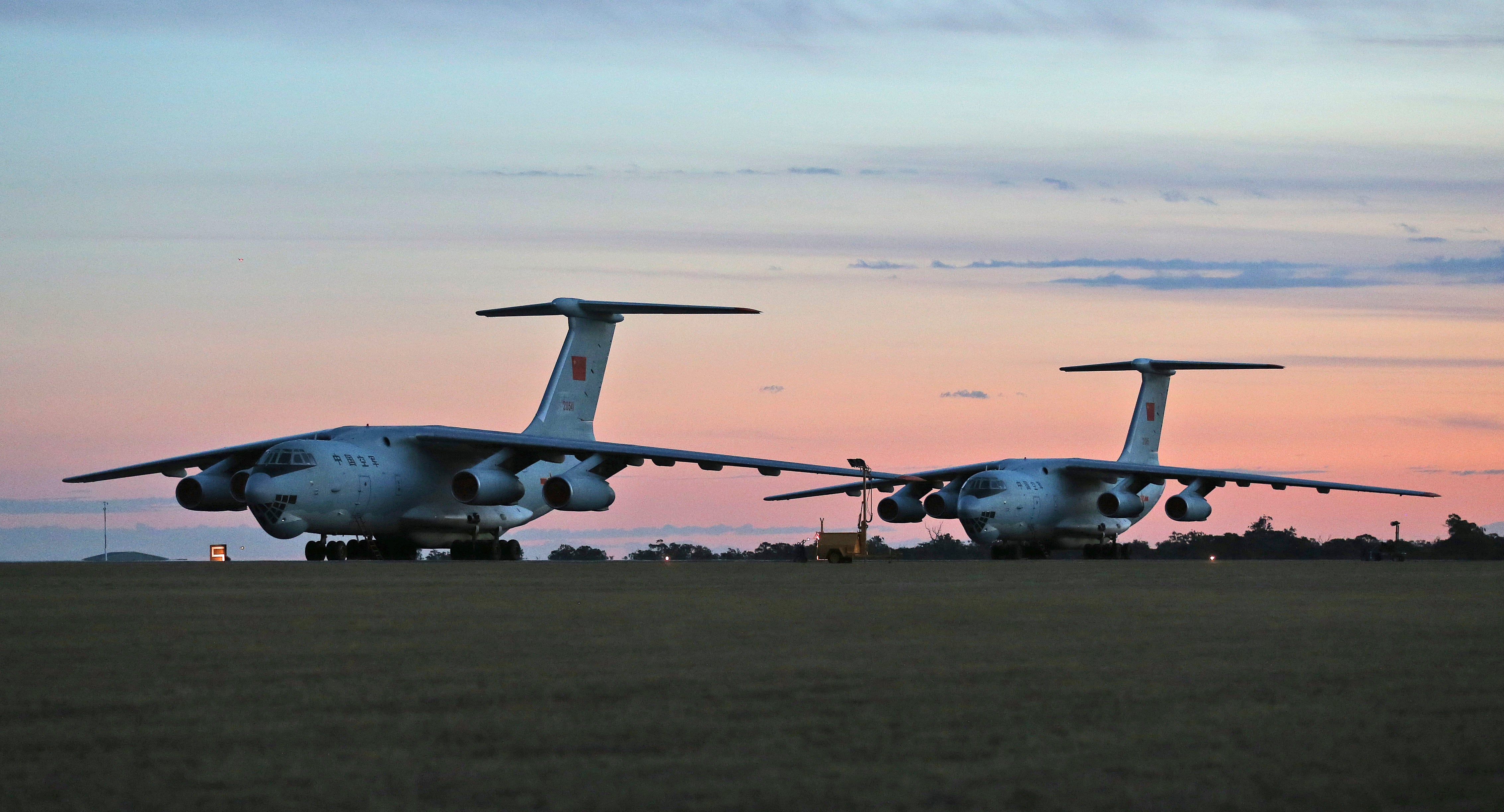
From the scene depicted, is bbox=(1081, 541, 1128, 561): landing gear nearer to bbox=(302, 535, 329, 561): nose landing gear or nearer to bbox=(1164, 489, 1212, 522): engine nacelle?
bbox=(1164, 489, 1212, 522): engine nacelle

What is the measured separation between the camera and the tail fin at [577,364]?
131 feet

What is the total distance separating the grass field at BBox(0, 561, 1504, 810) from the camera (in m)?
5.21

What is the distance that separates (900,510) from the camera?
45625mm

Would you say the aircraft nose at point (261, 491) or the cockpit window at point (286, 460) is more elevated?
the cockpit window at point (286, 460)

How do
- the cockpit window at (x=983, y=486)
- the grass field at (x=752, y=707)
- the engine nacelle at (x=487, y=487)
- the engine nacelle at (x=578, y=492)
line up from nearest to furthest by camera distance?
the grass field at (x=752, y=707), the engine nacelle at (x=487, y=487), the engine nacelle at (x=578, y=492), the cockpit window at (x=983, y=486)

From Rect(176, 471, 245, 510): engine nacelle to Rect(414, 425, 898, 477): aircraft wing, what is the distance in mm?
4069

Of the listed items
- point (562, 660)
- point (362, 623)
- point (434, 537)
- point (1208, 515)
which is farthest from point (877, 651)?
point (1208, 515)

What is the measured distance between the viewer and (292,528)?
32.3m

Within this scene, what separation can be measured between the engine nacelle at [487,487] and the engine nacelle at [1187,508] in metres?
19.6

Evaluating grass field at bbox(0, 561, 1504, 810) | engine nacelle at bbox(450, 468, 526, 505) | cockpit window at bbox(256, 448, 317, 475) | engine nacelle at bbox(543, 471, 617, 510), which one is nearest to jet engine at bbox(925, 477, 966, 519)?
engine nacelle at bbox(543, 471, 617, 510)

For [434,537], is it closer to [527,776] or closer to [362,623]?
[362,623]

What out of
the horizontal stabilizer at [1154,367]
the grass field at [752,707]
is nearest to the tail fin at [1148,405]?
the horizontal stabilizer at [1154,367]

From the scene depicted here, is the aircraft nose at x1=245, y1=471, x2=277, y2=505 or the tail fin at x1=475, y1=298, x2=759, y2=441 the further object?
the tail fin at x1=475, y1=298, x2=759, y2=441

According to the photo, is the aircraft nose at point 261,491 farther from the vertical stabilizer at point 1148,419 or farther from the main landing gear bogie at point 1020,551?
the vertical stabilizer at point 1148,419
